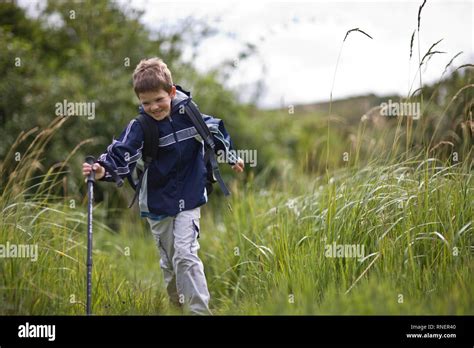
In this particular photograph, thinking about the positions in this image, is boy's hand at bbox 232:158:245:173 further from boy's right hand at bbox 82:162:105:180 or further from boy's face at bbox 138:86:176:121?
boy's right hand at bbox 82:162:105:180

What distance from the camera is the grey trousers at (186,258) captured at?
14.7 feet

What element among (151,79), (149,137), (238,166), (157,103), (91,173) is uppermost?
(151,79)

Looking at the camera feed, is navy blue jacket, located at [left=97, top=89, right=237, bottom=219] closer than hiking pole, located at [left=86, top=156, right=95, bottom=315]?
No

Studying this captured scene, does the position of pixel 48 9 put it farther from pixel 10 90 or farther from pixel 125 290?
pixel 125 290

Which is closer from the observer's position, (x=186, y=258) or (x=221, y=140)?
(x=186, y=258)

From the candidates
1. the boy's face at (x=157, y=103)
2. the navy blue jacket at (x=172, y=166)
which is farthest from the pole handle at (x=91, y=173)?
the boy's face at (x=157, y=103)

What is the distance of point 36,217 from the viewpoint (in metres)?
4.70

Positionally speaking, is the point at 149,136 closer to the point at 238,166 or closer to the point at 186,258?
the point at 238,166

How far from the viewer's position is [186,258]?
4.50 metres

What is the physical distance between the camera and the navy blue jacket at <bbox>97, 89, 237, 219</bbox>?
15.1ft

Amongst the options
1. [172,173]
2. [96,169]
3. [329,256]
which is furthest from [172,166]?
[329,256]

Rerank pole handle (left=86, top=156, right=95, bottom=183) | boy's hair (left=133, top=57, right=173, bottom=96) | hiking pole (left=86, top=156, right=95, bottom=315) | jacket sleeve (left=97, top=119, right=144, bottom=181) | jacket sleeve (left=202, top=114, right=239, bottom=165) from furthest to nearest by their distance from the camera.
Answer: jacket sleeve (left=202, top=114, right=239, bottom=165), boy's hair (left=133, top=57, right=173, bottom=96), jacket sleeve (left=97, top=119, right=144, bottom=181), pole handle (left=86, top=156, right=95, bottom=183), hiking pole (left=86, top=156, right=95, bottom=315)

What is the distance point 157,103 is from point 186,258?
117cm

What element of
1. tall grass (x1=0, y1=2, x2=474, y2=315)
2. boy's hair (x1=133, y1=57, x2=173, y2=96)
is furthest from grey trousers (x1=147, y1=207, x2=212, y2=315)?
boy's hair (x1=133, y1=57, x2=173, y2=96)
